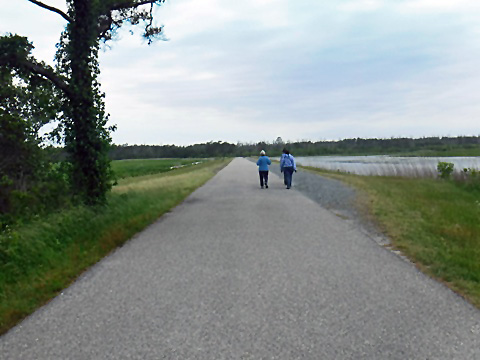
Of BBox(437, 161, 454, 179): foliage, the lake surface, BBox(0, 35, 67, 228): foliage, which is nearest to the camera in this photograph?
BBox(0, 35, 67, 228): foliage

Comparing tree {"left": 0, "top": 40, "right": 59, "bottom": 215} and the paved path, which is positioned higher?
tree {"left": 0, "top": 40, "right": 59, "bottom": 215}

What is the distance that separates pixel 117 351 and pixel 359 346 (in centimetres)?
207

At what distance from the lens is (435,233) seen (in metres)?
9.06

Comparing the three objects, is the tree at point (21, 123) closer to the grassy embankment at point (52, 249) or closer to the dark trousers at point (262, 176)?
the grassy embankment at point (52, 249)

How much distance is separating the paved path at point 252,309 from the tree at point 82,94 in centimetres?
389

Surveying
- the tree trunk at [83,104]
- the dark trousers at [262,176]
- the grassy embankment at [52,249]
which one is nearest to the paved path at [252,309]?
the grassy embankment at [52,249]

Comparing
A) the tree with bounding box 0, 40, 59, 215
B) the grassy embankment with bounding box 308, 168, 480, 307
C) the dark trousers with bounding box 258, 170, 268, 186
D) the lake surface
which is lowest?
the lake surface

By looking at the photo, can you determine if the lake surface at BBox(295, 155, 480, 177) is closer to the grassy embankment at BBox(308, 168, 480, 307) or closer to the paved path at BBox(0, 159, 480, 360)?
the grassy embankment at BBox(308, 168, 480, 307)

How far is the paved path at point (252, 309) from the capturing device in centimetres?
370

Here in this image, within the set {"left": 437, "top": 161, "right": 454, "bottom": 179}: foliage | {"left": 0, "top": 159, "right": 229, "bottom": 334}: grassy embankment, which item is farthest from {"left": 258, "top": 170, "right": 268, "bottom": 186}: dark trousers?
{"left": 437, "top": 161, "right": 454, "bottom": 179}: foliage

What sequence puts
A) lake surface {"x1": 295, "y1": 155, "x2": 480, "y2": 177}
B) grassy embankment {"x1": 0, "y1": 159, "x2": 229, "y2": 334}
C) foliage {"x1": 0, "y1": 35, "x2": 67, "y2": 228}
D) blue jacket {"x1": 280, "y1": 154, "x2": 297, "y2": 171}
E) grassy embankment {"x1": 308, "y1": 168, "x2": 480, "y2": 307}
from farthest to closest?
lake surface {"x1": 295, "y1": 155, "x2": 480, "y2": 177} → blue jacket {"x1": 280, "y1": 154, "x2": 297, "y2": 171} → foliage {"x1": 0, "y1": 35, "x2": 67, "y2": 228} → grassy embankment {"x1": 308, "y1": 168, "x2": 480, "y2": 307} → grassy embankment {"x1": 0, "y1": 159, "x2": 229, "y2": 334}

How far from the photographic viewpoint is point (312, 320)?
4.29m

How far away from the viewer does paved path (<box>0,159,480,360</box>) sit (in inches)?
145

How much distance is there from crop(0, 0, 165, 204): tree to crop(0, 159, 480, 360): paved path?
3888 mm
